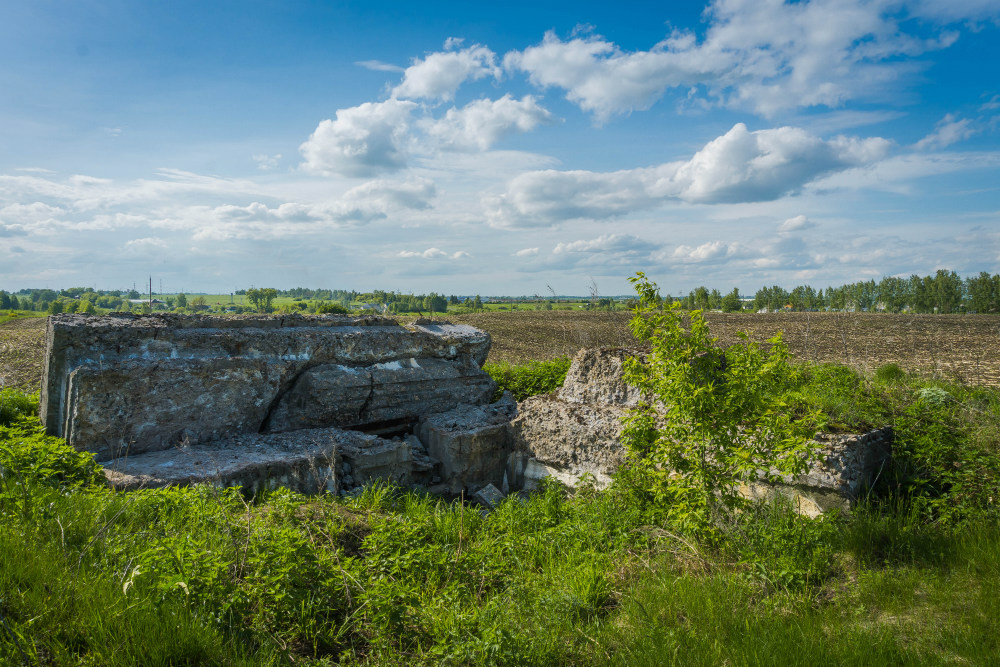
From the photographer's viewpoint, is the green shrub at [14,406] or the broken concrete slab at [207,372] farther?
the green shrub at [14,406]

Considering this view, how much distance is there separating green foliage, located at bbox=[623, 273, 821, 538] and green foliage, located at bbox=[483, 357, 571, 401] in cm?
459

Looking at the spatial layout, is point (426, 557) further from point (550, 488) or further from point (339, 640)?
point (550, 488)

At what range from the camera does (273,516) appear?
404 centimetres

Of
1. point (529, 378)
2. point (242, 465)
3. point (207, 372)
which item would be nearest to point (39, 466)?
point (242, 465)

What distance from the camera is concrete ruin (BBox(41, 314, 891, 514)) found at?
17.4 ft

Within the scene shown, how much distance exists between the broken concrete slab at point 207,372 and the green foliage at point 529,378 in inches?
38.4

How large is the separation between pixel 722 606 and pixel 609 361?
390 cm

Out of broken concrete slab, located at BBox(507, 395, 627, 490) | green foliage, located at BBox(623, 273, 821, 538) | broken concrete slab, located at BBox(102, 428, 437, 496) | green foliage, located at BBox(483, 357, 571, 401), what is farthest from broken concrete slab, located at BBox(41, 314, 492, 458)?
green foliage, located at BBox(623, 273, 821, 538)

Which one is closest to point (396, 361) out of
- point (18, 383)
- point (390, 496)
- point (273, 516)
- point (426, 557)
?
point (390, 496)

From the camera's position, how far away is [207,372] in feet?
20.1

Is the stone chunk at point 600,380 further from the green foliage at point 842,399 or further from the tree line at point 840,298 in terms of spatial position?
the tree line at point 840,298

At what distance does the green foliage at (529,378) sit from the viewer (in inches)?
351

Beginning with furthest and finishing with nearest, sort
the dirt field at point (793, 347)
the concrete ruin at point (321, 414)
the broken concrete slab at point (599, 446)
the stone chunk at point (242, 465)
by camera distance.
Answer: the dirt field at point (793, 347), the concrete ruin at point (321, 414), the stone chunk at point (242, 465), the broken concrete slab at point (599, 446)

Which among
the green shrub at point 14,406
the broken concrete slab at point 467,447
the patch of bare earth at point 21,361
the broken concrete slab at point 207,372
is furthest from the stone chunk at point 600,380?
the patch of bare earth at point 21,361
